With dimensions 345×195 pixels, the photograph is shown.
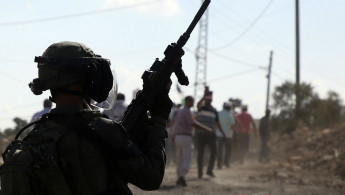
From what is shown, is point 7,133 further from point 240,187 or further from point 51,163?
point 51,163

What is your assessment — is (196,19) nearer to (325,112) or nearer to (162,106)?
(162,106)

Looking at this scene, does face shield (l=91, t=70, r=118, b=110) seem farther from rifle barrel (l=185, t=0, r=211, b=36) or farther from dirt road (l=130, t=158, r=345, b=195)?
dirt road (l=130, t=158, r=345, b=195)

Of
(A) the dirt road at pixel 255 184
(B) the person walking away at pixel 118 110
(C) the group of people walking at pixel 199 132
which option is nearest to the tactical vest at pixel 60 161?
(A) the dirt road at pixel 255 184

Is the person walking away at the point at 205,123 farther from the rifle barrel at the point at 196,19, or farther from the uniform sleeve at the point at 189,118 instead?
the rifle barrel at the point at 196,19

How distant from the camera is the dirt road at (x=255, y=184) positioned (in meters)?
13.6

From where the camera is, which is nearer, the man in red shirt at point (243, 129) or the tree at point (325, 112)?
the man in red shirt at point (243, 129)

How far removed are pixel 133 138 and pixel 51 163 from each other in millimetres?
616

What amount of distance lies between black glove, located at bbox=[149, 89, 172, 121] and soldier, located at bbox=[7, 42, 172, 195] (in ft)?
0.53

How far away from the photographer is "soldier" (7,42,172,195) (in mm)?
3389

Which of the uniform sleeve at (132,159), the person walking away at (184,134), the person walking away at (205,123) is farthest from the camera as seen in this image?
the person walking away at (205,123)

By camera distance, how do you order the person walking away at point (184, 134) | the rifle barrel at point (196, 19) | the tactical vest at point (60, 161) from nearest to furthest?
1. the tactical vest at point (60, 161)
2. the rifle barrel at point (196, 19)
3. the person walking away at point (184, 134)

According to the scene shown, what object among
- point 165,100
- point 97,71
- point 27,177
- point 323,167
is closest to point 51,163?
point 27,177

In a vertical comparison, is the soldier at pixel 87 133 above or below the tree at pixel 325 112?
below

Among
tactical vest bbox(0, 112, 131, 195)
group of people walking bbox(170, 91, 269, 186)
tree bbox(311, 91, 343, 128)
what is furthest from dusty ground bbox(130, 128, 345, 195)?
tree bbox(311, 91, 343, 128)
